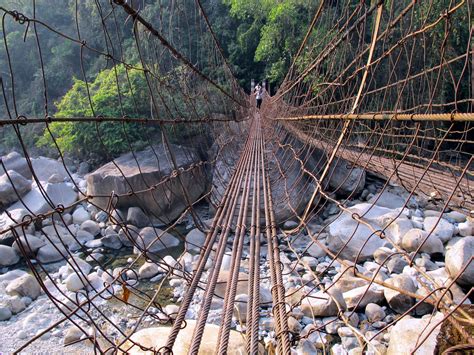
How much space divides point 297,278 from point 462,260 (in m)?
0.88

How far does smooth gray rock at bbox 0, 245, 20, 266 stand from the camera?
290 cm

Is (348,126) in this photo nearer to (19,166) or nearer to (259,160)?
(259,160)

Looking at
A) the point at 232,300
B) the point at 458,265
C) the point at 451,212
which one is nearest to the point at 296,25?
the point at 451,212

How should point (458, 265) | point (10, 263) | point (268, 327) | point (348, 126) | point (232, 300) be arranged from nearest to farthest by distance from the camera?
point (232, 300) → point (348, 126) → point (268, 327) → point (458, 265) → point (10, 263)

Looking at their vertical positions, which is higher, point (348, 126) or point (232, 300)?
point (348, 126)

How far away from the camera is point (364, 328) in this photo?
1.79 m

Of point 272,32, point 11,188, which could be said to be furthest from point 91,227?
point 272,32

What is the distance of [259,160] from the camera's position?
2146mm

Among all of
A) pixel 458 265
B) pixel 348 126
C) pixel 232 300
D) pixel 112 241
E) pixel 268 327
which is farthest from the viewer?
pixel 112 241

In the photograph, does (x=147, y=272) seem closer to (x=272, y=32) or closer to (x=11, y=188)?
(x=11, y=188)

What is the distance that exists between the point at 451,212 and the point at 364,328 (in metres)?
1.73

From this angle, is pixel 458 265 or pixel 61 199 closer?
pixel 458 265

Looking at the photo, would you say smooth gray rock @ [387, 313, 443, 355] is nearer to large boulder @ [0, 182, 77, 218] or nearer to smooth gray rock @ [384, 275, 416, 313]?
smooth gray rock @ [384, 275, 416, 313]

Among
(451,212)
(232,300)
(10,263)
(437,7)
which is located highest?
(437,7)
